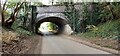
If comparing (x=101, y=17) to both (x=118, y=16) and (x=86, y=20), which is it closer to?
(x=86, y=20)

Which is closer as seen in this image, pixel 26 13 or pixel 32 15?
pixel 26 13

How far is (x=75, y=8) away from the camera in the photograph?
2670 centimetres

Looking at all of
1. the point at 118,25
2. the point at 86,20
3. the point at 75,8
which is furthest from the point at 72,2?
the point at 118,25

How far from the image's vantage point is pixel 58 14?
28547 millimetres

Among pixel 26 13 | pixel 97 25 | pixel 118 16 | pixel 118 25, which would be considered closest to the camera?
pixel 118 25

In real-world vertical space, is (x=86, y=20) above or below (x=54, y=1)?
below

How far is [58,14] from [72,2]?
3077 mm

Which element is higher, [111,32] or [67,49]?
[111,32]

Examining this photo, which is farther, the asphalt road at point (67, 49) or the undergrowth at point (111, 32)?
the undergrowth at point (111, 32)

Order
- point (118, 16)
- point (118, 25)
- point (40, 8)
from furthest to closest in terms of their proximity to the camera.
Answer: point (40, 8) → point (118, 16) → point (118, 25)

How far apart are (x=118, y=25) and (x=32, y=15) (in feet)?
43.4

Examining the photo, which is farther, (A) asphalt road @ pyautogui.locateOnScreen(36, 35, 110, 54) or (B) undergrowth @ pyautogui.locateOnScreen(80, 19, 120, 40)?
(B) undergrowth @ pyautogui.locateOnScreen(80, 19, 120, 40)

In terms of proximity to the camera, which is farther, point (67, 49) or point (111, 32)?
point (111, 32)

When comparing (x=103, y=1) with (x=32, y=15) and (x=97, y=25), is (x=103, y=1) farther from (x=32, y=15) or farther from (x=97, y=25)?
(x=32, y=15)
